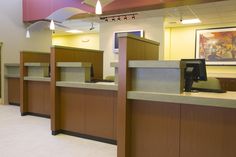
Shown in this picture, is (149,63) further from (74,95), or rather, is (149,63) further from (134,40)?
(74,95)

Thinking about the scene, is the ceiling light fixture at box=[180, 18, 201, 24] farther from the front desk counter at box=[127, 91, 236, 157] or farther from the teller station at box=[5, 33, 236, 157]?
the front desk counter at box=[127, 91, 236, 157]

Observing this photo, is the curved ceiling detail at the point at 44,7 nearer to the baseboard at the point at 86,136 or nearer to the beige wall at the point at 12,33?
the beige wall at the point at 12,33

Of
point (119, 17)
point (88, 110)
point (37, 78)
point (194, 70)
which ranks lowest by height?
point (88, 110)

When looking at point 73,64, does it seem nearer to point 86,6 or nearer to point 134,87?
point 134,87

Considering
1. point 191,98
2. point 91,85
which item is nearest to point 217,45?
Answer: point 91,85

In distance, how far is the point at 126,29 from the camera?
734 centimetres

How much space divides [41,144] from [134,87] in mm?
1936

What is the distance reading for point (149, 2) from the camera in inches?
216

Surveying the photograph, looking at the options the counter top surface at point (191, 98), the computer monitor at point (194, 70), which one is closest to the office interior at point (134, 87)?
the counter top surface at point (191, 98)

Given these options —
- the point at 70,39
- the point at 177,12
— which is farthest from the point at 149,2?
the point at 70,39

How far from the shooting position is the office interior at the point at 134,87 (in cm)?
264

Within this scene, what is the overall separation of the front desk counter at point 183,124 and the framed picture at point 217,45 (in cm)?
494

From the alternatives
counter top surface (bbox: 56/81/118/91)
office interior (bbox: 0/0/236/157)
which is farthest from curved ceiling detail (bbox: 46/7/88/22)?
counter top surface (bbox: 56/81/118/91)

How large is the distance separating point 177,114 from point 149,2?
3570mm
